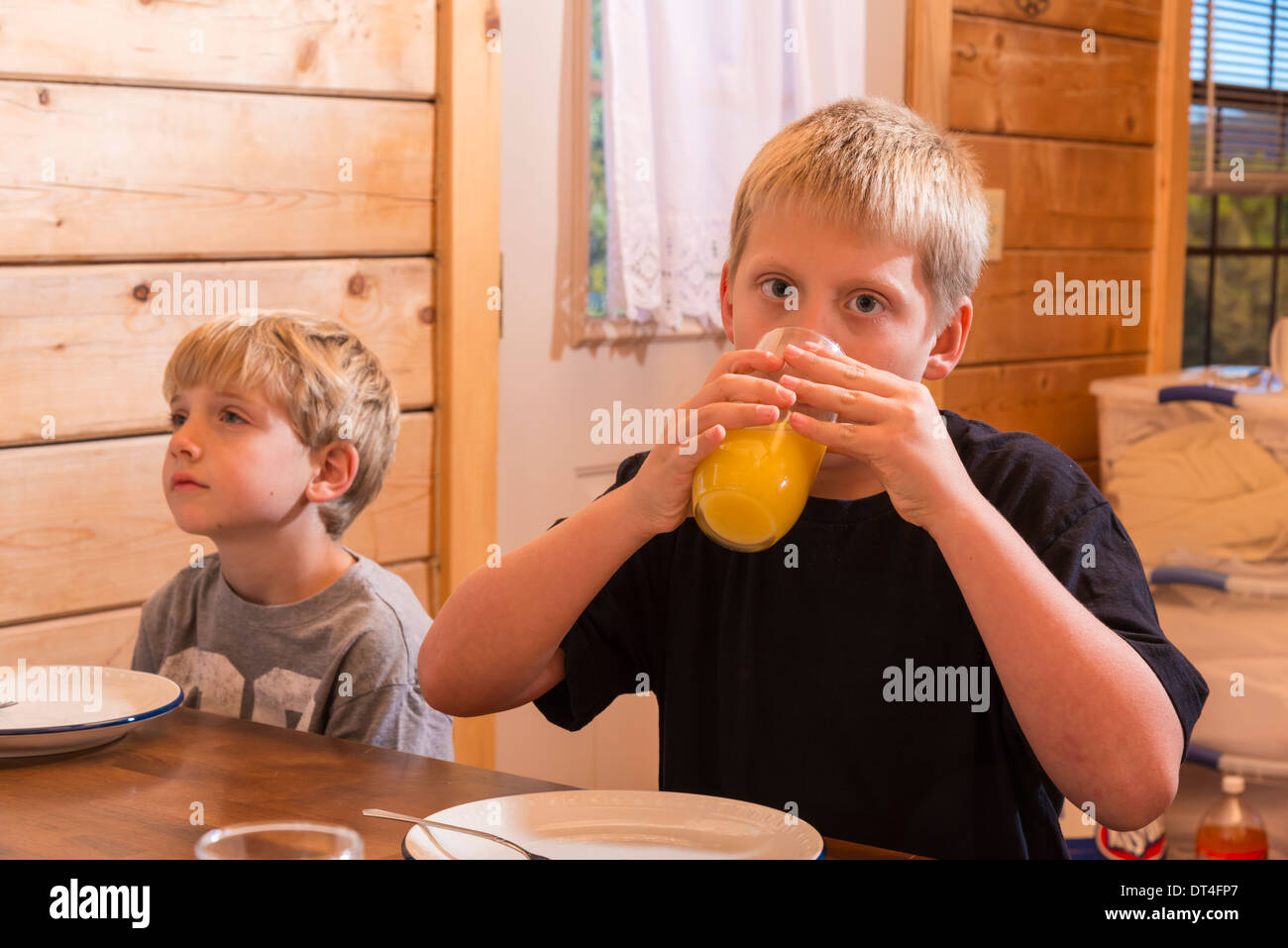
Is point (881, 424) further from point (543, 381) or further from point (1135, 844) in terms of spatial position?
point (1135, 844)

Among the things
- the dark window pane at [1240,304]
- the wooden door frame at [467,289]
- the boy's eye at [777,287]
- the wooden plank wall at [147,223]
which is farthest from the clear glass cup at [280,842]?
the dark window pane at [1240,304]

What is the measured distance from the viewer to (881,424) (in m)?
0.84

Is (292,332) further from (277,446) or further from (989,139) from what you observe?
(989,139)

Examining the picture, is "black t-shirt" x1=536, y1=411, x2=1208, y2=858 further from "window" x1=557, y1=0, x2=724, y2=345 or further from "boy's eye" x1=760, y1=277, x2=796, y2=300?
"window" x1=557, y1=0, x2=724, y2=345

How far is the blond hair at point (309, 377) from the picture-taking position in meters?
1.37

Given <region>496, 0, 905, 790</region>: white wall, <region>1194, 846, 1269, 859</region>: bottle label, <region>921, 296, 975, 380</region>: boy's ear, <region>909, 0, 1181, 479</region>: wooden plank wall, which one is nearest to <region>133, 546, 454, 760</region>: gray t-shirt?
<region>921, 296, 975, 380</region>: boy's ear

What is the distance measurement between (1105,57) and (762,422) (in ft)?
8.52

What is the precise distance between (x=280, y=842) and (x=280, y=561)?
72cm

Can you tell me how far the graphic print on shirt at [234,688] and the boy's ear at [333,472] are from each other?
0.20 meters

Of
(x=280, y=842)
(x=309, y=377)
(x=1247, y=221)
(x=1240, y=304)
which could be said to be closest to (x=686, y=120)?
(x=309, y=377)

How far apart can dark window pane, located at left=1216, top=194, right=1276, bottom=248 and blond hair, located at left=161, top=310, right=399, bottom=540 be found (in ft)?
11.6

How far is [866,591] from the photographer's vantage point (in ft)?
3.48

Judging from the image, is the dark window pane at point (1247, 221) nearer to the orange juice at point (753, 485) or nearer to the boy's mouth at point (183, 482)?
the boy's mouth at point (183, 482)
